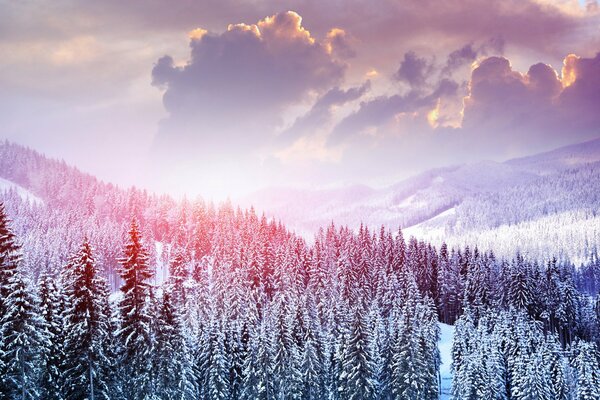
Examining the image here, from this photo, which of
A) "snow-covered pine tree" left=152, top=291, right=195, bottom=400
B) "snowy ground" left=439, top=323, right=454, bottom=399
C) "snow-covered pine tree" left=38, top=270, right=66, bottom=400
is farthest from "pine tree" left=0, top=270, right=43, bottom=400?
"snowy ground" left=439, top=323, right=454, bottom=399

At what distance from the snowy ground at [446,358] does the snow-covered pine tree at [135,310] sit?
60706mm

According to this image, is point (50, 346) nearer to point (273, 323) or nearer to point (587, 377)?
point (273, 323)

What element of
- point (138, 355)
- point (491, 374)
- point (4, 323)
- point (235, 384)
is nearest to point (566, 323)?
point (491, 374)

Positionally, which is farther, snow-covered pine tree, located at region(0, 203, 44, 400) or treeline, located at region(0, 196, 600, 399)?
treeline, located at region(0, 196, 600, 399)

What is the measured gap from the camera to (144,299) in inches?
1431

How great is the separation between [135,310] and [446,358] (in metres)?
77.0

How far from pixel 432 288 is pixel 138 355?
3725 inches

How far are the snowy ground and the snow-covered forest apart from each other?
17.0ft

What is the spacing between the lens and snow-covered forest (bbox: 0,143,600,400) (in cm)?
3572

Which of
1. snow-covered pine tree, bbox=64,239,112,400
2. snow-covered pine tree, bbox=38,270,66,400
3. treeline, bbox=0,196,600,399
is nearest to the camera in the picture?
snow-covered pine tree, bbox=64,239,112,400

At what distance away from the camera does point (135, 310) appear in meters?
36.1

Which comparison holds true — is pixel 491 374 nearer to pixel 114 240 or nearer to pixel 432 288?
pixel 432 288

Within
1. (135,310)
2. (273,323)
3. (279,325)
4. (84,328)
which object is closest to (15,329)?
(84,328)

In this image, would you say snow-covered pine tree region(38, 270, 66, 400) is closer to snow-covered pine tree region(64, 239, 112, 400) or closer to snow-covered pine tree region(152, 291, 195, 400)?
snow-covered pine tree region(64, 239, 112, 400)
